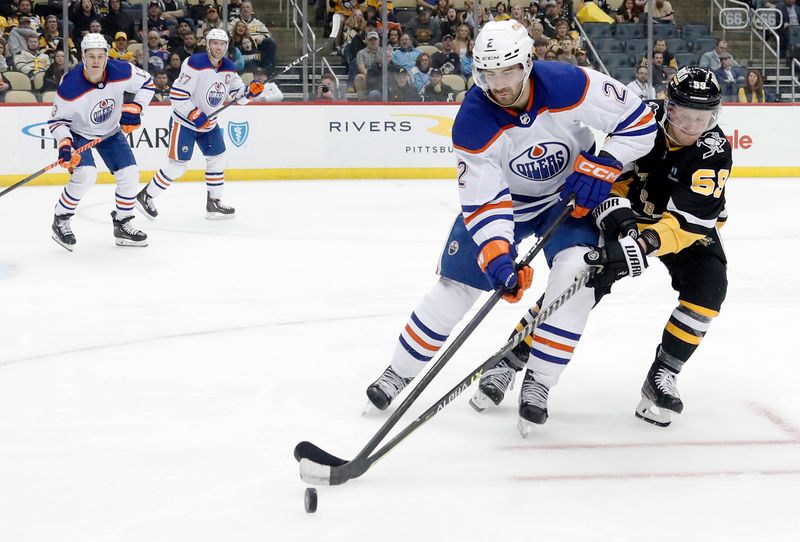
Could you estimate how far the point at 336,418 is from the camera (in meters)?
2.86

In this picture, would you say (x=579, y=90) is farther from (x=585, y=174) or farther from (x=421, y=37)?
(x=421, y=37)

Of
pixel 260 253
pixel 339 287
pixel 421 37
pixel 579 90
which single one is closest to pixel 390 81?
pixel 421 37

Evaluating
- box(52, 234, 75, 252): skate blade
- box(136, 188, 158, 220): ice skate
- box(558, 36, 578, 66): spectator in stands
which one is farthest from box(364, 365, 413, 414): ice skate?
box(558, 36, 578, 66): spectator in stands

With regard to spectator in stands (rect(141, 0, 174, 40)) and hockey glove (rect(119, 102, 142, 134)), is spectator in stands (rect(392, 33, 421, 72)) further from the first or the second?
hockey glove (rect(119, 102, 142, 134))

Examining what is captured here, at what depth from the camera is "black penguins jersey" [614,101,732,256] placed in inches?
102

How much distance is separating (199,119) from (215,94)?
0.36m

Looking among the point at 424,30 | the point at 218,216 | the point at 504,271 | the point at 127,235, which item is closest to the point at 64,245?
the point at 127,235

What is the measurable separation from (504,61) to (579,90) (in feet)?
0.83

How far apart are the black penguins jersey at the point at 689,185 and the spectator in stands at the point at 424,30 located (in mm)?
7134

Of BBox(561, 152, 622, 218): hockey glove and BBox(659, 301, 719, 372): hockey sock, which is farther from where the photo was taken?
BBox(659, 301, 719, 372): hockey sock

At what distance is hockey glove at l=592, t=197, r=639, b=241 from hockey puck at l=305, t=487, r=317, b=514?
1002 mm

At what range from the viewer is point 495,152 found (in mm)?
2607

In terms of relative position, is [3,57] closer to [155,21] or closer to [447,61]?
[155,21]

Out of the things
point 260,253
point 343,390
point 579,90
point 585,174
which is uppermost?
point 579,90
